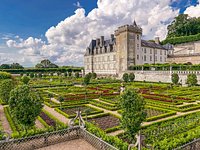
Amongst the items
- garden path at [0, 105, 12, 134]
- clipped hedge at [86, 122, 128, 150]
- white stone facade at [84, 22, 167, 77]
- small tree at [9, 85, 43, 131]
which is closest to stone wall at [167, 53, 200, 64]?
white stone facade at [84, 22, 167, 77]

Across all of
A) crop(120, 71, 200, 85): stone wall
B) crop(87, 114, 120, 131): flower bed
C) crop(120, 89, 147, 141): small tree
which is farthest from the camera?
crop(120, 71, 200, 85): stone wall

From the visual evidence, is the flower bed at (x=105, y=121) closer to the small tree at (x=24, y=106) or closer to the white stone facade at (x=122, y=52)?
the small tree at (x=24, y=106)

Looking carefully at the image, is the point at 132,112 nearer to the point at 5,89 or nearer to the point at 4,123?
the point at 4,123

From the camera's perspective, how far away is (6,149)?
23.7 feet

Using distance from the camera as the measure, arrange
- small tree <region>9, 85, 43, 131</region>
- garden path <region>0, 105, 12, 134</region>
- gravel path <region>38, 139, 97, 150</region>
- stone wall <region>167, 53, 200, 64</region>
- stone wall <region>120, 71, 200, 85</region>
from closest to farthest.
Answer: gravel path <region>38, 139, 97, 150</region> → small tree <region>9, 85, 43, 131</region> → garden path <region>0, 105, 12, 134</region> → stone wall <region>120, 71, 200, 85</region> → stone wall <region>167, 53, 200, 64</region>

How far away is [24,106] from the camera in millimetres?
8680

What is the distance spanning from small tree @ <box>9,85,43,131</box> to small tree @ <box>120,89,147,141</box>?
4148 mm

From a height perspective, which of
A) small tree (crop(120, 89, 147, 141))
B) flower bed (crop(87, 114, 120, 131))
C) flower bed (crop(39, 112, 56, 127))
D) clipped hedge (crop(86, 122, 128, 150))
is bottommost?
flower bed (crop(87, 114, 120, 131))

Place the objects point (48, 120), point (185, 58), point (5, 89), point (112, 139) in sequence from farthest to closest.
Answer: point (185, 58)
point (5, 89)
point (48, 120)
point (112, 139)

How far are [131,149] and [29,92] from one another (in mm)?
5549

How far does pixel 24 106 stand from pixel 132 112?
496 cm

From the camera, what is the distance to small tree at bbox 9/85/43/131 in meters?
8.66

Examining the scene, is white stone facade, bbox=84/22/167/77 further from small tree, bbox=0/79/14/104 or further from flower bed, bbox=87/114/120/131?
flower bed, bbox=87/114/120/131

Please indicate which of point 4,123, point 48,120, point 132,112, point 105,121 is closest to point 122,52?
point 105,121
